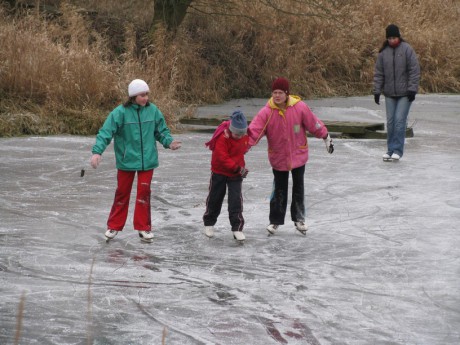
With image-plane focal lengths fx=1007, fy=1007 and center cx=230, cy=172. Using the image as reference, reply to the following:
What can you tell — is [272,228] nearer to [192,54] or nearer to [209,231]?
[209,231]

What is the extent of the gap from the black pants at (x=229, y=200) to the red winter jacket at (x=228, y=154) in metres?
0.07

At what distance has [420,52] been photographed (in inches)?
1103

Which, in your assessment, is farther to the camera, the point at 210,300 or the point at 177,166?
the point at 177,166

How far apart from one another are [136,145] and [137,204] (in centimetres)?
51

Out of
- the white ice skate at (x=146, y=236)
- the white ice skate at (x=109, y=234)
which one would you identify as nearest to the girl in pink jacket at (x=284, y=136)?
the white ice skate at (x=146, y=236)

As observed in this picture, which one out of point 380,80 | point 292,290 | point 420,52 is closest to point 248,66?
point 420,52

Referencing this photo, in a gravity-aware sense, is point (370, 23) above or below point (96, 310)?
above

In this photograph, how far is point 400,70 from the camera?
43.2 ft

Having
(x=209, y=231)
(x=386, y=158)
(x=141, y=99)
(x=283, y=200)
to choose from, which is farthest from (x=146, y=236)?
(x=386, y=158)

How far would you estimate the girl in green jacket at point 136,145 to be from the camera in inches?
326

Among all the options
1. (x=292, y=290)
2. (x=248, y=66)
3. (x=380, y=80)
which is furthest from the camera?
(x=248, y=66)

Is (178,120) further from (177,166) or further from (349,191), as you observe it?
(349,191)

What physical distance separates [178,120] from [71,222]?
8.07 m

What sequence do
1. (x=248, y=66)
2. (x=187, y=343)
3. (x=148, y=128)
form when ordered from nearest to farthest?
(x=187, y=343) → (x=148, y=128) → (x=248, y=66)
